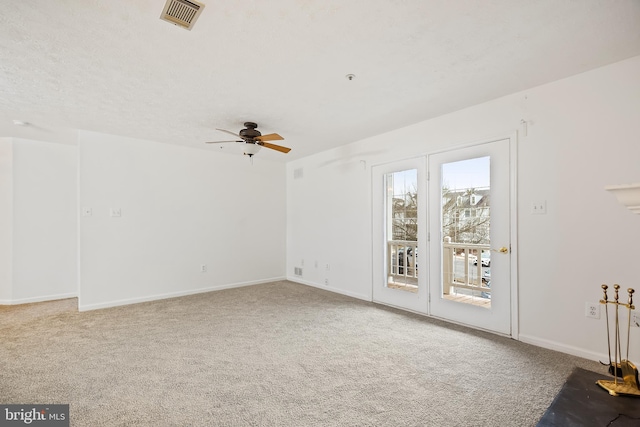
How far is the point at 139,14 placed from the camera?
185cm

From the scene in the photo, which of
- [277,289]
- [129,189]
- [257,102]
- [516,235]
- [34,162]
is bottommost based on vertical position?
[277,289]

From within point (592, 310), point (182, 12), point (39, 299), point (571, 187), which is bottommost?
point (39, 299)

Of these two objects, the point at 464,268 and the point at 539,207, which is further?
the point at 464,268

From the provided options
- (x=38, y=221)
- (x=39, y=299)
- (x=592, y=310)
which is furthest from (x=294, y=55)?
(x=39, y=299)

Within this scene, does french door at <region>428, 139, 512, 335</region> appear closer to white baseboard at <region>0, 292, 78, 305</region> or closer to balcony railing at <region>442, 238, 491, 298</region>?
balcony railing at <region>442, 238, 491, 298</region>

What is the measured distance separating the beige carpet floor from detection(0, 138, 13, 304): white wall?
1290 mm

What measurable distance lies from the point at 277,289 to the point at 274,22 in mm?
4378

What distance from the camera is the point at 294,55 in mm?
2328

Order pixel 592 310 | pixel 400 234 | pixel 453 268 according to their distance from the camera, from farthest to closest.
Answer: pixel 400 234, pixel 453 268, pixel 592 310

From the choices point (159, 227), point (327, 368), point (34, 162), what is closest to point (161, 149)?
point (159, 227)

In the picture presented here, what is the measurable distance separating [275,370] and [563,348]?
2663 millimetres

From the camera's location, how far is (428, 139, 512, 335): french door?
123 inches

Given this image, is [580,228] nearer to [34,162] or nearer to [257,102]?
[257,102]

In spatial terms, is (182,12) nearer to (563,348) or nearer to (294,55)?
(294,55)
